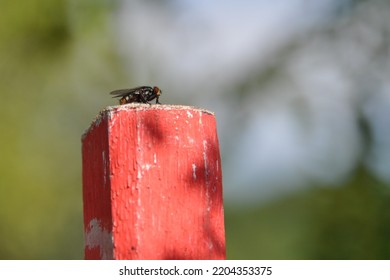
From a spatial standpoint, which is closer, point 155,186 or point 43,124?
point 155,186

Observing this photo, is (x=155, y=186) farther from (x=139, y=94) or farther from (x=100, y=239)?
(x=139, y=94)

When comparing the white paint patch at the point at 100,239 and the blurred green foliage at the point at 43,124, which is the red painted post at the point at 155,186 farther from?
the blurred green foliage at the point at 43,124

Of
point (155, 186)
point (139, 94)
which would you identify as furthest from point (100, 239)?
point (139, 94)

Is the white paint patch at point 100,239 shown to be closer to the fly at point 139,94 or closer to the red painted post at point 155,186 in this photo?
the red painted post at point 155,186

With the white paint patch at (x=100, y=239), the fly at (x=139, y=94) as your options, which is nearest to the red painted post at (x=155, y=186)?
the white paint patch at (x=100, y=239)

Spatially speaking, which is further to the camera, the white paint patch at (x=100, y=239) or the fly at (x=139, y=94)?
the fly at (x=139, y=94)

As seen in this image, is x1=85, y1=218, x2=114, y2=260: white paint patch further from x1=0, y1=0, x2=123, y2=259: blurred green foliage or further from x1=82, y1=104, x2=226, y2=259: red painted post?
x1=0, y1=0, x2=123, y2=259: blurred green foliage

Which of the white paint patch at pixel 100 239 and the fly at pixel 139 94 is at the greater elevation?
the fly at pixel 139 94
